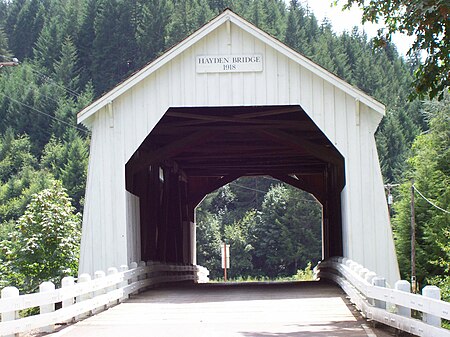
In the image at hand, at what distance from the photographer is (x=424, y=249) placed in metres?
41.8

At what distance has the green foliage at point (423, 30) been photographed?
10469 mm

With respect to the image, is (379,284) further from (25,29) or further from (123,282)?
(25,29)

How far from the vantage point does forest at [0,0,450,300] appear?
3147 inches

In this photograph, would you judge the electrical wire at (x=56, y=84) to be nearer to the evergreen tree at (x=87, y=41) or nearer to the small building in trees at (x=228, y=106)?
the evergreen tree at (x=87, y=41)

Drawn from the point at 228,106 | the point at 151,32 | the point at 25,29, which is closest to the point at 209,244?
the point at 151,32

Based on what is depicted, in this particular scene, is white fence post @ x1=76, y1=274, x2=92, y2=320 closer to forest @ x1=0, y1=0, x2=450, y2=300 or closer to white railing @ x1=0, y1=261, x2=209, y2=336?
white railing @ x1=0, y1=261, x2=209, y2=336

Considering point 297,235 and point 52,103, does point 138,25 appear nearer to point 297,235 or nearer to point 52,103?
point 52,103

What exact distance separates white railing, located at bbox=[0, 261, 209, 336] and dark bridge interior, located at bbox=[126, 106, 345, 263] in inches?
98.1

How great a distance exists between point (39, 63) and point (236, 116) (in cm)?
8837

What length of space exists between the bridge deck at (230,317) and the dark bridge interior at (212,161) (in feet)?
13.2

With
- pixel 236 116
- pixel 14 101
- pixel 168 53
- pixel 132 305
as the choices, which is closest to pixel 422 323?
pixel 132 305

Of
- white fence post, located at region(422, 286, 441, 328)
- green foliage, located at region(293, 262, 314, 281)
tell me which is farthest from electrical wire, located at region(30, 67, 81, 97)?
white fence post, located at region(422, 286, 441, 328)

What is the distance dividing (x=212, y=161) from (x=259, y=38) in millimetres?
11048

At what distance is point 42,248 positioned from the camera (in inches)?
1137
